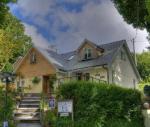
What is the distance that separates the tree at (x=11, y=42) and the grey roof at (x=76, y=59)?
3.70 m

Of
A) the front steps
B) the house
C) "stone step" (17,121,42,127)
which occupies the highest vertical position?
the house

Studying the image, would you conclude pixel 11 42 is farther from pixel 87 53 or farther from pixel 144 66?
pixel 144 66

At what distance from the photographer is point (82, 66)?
113 feet

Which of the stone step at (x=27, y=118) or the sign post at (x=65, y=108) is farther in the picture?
the stone step at (x=27, y=118)

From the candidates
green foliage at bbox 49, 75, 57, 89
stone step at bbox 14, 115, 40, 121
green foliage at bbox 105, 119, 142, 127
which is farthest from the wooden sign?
green foliage at bbox 49, 75, 57, 89

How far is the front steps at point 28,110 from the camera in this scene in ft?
74.2

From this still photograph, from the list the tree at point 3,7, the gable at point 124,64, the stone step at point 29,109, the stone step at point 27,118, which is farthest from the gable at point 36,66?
the tree at point 3,7

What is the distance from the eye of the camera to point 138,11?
76.1 feet

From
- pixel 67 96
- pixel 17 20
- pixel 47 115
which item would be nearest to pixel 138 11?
pixel 67 96

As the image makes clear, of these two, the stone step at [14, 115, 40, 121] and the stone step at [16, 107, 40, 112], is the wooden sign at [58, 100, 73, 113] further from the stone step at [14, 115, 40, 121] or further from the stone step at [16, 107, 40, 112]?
the stone step at [16, 107, 40, 112]

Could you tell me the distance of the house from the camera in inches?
1308

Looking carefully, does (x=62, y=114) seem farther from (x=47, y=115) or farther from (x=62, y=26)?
(x=62, y=26)

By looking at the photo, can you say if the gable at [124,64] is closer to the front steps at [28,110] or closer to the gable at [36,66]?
the gable at [36,66]

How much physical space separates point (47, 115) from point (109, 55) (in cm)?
1349
